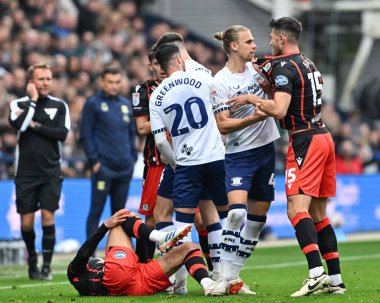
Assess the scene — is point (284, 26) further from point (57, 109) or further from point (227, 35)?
point (57, 109)

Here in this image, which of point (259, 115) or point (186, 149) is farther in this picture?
point (186, 149)

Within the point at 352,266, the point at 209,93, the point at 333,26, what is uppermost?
the point at 333,26

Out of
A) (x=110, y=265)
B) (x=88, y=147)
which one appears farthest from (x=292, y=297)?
(x=88, y=147)

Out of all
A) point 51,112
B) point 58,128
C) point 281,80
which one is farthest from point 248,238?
point 51,112

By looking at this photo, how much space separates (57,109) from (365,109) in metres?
19.2

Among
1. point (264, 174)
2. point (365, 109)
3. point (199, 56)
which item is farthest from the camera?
point (365, 109)

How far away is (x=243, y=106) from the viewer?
11156mm

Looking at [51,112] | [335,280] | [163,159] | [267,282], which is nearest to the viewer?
[335,280]

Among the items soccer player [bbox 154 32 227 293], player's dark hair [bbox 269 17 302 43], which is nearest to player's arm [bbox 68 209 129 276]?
soccer player [bbox 154 32 227 293]

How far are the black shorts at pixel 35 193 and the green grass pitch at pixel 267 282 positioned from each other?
90 cm

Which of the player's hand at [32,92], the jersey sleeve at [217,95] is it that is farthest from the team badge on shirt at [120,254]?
the player's hand at [32,92]

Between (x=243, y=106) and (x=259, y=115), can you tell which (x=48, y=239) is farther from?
(x=259, y=115)

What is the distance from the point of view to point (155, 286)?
1062 centimetres

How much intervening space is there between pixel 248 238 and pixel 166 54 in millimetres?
2052
